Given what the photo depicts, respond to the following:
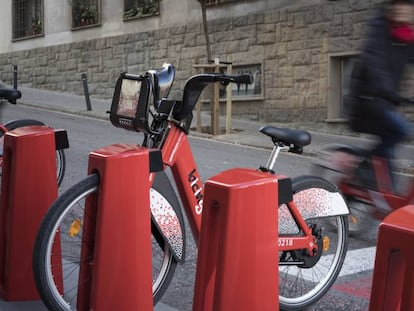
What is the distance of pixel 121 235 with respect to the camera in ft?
10.0

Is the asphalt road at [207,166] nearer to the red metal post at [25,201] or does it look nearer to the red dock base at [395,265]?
the red metal post at [25,201]

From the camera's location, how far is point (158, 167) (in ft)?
11.1

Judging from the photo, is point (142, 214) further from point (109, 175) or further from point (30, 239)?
point (30, 239)

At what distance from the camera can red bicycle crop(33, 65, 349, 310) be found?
3475mm

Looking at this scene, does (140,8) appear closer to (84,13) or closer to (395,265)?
(84,13)

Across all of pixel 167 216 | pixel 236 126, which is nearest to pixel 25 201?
pixel 167 216

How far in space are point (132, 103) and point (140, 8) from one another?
51.3 feet

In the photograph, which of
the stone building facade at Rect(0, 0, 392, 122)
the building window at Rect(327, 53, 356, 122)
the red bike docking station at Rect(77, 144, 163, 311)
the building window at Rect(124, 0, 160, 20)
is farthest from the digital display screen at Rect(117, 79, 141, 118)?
the building window at Rect(124, 0, 160, 20)

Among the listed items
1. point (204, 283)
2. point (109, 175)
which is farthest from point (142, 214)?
point (204, 283)

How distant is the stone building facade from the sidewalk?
40 cm

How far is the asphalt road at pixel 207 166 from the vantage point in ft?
13.6

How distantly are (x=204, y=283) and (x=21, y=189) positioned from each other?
1.36m

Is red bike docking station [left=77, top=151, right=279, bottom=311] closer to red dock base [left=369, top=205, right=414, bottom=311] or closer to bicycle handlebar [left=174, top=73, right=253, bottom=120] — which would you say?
bicycle handlebar [left=174, top=73, right=253, bottom=120]

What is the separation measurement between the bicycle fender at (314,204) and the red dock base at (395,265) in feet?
4.73
